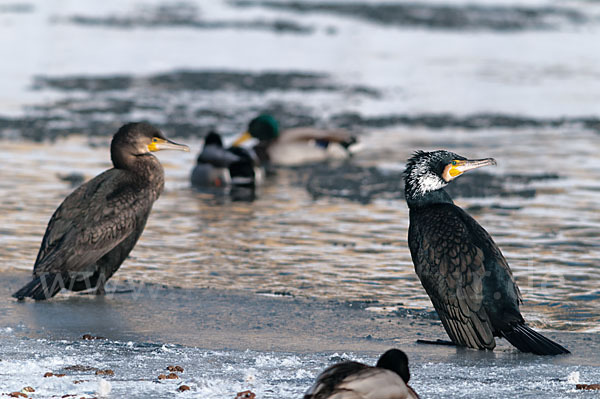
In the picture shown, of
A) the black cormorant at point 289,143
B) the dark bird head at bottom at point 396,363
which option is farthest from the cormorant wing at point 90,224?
the black cormorant at point 289,143

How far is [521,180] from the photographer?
36.8ft

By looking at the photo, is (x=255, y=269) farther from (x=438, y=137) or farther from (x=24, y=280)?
(x=438, y=137)

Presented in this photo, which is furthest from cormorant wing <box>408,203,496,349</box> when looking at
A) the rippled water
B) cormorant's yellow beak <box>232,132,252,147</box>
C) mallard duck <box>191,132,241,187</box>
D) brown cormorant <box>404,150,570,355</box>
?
cormorant's yellow beak <box>232,132,252,147</box>

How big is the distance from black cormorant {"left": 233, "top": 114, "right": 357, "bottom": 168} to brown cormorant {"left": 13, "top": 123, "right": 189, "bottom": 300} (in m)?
5.93

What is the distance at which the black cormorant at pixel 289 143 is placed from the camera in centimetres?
1314

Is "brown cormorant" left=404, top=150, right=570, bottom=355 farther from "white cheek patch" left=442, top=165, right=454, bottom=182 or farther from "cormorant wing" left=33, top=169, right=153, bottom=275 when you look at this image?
"cormorant wing" left=33, top=169, right=153, bottom=275

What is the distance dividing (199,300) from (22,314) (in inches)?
45.1

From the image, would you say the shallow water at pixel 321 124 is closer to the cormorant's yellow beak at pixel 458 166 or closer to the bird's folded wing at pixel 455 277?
the bird's folded wing at pixel 455 277

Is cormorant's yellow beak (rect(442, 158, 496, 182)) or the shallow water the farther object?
the shallow water

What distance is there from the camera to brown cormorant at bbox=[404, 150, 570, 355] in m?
5.49

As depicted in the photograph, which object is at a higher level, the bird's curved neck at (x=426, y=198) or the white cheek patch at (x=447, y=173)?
the white cheek patch at (x=447, y=173)

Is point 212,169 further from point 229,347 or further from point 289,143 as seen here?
point 229,347

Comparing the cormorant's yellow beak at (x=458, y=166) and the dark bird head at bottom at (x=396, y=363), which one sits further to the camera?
the cormorant's yellow beak at (x=458, y=166)

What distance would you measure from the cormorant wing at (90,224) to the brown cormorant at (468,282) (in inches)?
81.3
